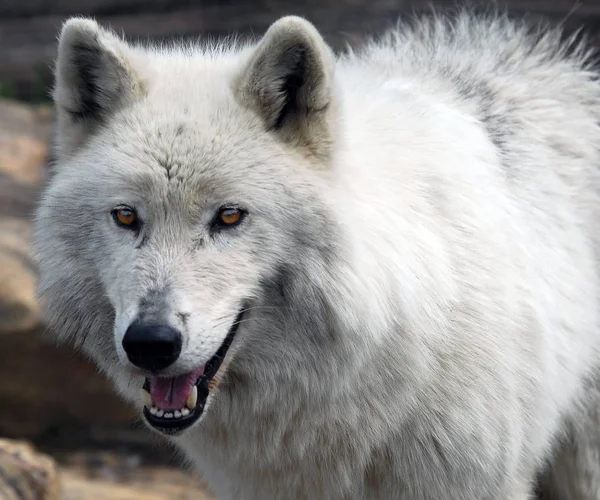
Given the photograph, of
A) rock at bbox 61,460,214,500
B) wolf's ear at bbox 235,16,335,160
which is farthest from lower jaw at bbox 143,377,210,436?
rock at bbox 61,460,214,500

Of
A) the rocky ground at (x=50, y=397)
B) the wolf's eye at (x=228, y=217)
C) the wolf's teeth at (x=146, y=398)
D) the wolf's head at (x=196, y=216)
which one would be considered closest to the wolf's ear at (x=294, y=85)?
the wolf's head at (x=196, y=216)

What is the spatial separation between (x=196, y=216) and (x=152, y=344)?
486mm

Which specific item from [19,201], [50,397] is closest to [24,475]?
[50,397]

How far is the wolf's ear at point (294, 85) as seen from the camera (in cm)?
342

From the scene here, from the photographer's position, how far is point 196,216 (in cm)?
338

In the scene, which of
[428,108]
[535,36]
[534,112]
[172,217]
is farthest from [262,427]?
[535,36]

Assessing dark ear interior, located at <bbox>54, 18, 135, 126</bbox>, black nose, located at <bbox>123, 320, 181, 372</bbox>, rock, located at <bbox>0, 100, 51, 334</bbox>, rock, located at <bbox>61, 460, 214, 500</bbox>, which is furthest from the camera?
rock, located at <bbox>0, 100, 51, 334</bbox>

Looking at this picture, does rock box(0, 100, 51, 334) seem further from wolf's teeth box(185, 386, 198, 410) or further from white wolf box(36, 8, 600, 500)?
wolf's teeth box(185, 386, 198, 410)

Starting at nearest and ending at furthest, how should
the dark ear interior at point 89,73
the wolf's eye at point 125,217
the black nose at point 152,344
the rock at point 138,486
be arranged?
the black nose at point 152,344
the wolf's eye at point 125,217
the dark ear interior at point 89,73
the rock at point 138,486

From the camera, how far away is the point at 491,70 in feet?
16.3

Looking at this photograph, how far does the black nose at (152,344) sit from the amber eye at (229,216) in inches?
17.4

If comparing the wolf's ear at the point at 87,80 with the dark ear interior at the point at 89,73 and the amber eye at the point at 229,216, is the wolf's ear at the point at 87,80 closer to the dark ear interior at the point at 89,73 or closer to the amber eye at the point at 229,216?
the dark ear interior at the point at 89,73

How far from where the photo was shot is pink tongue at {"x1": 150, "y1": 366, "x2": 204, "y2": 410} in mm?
3451

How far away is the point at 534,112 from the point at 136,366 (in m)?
2.56
